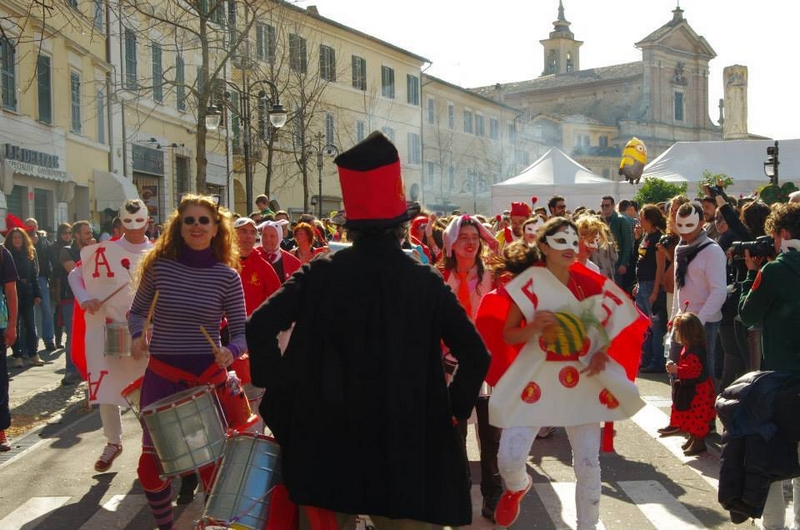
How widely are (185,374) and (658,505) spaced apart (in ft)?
10.2

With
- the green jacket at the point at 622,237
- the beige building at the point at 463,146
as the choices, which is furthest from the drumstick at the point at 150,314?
the beige building at the point at 463,146

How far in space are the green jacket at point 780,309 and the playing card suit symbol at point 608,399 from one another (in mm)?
838

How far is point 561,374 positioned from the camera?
17.3ft

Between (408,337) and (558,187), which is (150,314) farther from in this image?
(558,187)

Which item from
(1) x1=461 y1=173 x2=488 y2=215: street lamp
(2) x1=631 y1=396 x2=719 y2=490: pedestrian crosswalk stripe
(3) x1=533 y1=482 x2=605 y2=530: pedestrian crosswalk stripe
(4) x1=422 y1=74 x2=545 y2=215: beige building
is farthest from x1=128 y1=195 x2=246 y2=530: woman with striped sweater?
(1) x1=461 y1=173 x2=488 y2=215: street lamp

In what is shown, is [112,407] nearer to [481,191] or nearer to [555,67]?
[481,191]

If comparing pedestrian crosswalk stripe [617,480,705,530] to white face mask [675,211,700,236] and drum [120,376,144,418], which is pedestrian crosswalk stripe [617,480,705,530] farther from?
drum [120,376,144,418]

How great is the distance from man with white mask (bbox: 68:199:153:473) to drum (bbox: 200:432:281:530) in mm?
3511

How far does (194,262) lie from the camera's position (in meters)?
5.69

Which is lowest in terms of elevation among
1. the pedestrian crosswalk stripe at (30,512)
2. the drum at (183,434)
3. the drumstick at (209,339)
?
the pedestrian crosswalk stripe at (30,512)

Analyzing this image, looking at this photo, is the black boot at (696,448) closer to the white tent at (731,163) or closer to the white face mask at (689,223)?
the white face mask at (689,223)

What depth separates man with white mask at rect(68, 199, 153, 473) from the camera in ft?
23.8

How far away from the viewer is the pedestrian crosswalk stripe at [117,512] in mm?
6203

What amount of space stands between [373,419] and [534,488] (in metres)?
3.63
